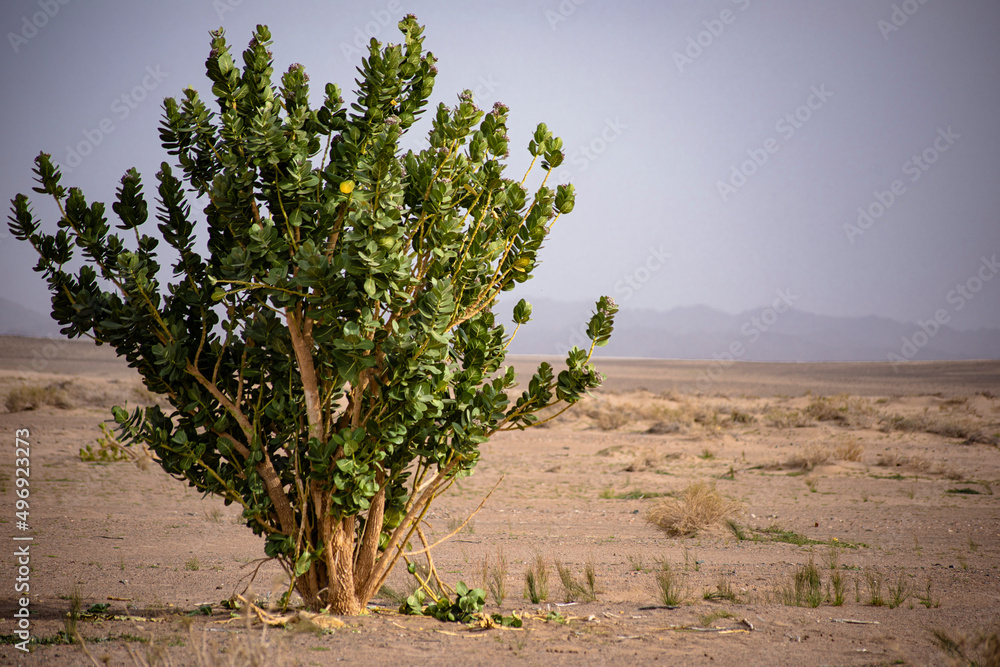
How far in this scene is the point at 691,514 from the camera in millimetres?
9359

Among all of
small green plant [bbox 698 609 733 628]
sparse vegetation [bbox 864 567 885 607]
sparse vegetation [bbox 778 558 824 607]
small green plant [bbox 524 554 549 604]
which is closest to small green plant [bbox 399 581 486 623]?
small green plant [bbox 524 554 549 604]

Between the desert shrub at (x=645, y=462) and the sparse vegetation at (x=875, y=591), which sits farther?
the desert shrub at (x=645, y=462)

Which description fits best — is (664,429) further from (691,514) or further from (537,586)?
(537,586)

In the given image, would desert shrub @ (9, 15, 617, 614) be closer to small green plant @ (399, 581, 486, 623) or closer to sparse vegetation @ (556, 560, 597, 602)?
small green plant @ (399, 581, 486, 623)

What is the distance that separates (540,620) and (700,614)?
1.31 metres

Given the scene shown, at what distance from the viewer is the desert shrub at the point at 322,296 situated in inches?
158

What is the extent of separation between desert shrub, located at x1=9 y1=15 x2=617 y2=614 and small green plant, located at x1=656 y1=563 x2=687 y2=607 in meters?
2.19

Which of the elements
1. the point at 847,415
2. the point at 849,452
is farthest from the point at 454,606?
the point at 847,415

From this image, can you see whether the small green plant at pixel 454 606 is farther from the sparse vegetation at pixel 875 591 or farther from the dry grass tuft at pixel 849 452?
the dry grass tuft at pixel 849 452

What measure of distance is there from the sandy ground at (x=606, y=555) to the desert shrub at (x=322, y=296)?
92cm

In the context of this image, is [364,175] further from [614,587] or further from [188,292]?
[614,587]

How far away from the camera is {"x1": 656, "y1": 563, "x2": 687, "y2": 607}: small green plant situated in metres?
5.72

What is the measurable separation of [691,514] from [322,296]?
6.96 m

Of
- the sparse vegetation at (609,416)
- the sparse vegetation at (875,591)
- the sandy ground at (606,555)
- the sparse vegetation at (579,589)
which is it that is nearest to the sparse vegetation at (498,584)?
the sandy ground at (606,555)
